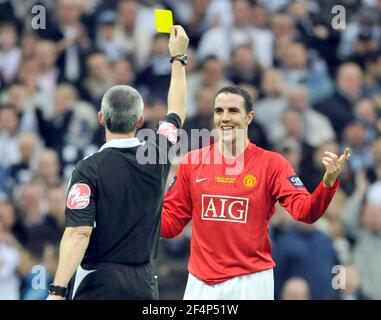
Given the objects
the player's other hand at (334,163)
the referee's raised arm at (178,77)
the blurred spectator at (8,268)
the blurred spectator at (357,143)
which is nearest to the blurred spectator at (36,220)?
the blurred spectator at (8,268)

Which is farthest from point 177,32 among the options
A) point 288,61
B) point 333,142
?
point 288,61

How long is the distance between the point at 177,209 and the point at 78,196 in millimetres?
1294

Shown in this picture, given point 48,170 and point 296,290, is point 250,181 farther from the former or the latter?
point 48,170

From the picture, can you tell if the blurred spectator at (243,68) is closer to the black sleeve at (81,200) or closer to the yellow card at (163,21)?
the yellow card at (163,21)

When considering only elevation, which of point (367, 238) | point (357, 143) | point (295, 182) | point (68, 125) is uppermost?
point (68, 125)

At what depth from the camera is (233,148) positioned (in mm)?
8070

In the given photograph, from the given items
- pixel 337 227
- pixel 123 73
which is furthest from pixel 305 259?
pixel 123 73

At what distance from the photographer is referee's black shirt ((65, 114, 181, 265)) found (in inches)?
274

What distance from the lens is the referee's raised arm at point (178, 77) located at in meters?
7.39

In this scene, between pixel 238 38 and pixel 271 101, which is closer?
pixel 271 101

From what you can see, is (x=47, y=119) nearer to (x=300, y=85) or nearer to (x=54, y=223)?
(x=54, y=223)

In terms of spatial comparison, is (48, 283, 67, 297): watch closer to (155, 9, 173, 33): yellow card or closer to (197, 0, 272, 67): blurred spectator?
(155, 9, 173, 33): yellow card

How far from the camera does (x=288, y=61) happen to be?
534 inches

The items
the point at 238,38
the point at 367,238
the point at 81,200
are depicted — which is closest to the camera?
the point at 81,200
